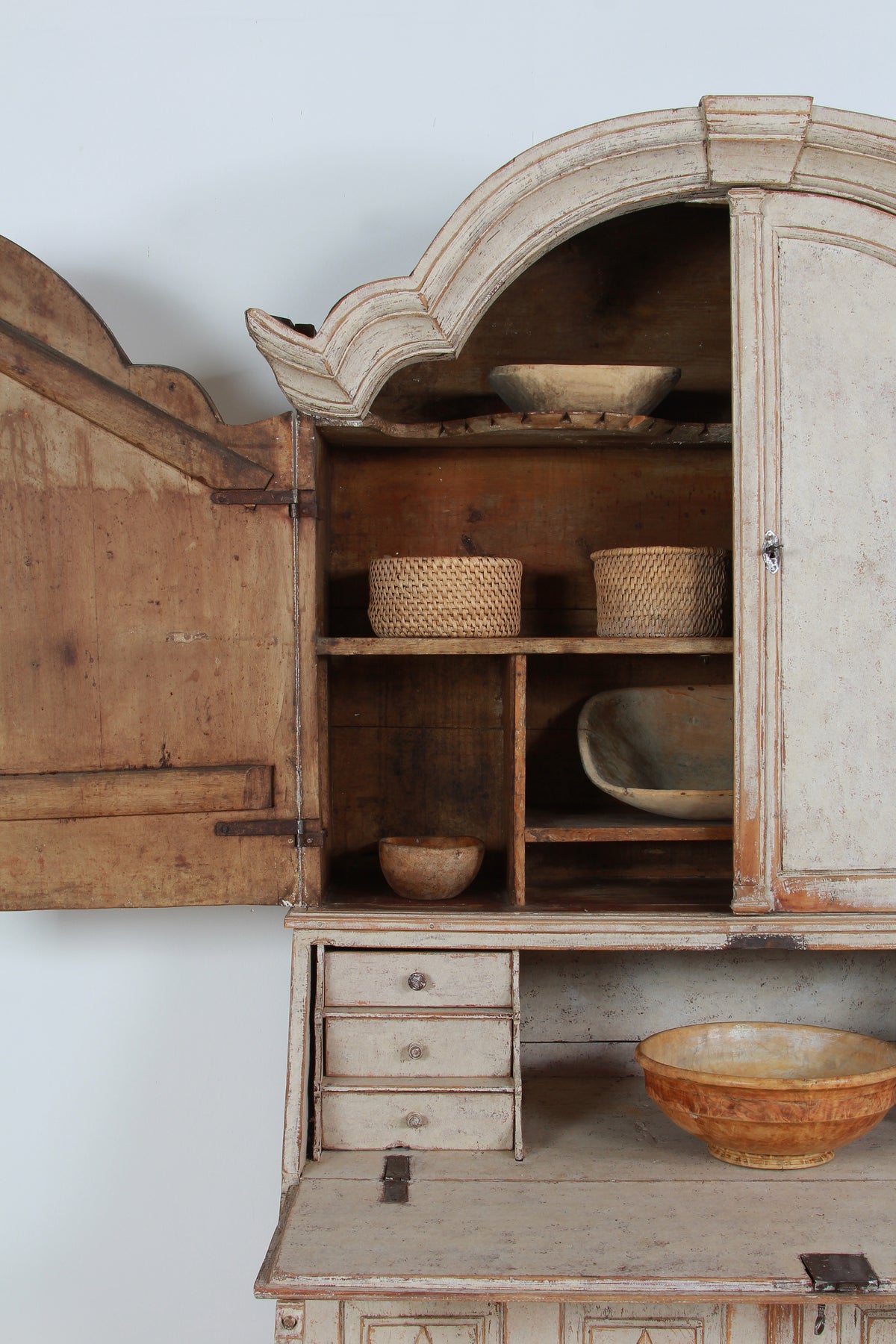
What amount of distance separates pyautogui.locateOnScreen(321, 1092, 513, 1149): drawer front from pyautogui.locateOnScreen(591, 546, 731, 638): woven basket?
82 cm

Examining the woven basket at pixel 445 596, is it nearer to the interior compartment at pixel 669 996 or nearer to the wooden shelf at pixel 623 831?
the wooden shelf at pixel 623 831

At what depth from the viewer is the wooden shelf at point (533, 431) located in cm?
204

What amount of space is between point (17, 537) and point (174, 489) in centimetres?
27

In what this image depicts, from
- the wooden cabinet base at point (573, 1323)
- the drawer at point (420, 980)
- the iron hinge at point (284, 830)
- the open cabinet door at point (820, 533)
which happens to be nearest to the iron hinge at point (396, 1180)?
the wooden cabinet base at point (573, 1323)

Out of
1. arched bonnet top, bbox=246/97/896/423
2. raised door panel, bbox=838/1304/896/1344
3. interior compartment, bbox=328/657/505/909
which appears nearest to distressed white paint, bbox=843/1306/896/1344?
raised door panel, bbox=838/1304/896/1344

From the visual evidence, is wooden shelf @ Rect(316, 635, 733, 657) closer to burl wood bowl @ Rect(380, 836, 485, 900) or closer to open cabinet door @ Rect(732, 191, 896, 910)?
open cabinet door @ Rect(732, 191, 896, 910)

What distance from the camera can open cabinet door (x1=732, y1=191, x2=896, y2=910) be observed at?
1861mm

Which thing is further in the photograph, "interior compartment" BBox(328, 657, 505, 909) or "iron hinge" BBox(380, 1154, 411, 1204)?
"interior compartment" BBox(328, 657, 505, 909)

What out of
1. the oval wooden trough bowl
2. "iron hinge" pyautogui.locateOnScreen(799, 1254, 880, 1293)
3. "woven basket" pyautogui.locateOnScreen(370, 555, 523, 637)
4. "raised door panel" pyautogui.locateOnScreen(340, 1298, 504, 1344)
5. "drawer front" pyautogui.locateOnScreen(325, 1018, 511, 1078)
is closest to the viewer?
"iron hinge" pyautogui.locateOnScreen(799, 1254, 880, 1293)

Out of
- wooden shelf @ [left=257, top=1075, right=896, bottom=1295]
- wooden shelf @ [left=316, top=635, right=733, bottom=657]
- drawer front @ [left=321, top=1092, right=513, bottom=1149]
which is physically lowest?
wooden shelf @ [left=257, top=1075, right=896, bottom=1295]

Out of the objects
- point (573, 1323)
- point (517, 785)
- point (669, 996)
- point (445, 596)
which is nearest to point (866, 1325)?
point (573, 1323)

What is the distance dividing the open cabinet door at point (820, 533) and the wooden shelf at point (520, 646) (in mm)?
141

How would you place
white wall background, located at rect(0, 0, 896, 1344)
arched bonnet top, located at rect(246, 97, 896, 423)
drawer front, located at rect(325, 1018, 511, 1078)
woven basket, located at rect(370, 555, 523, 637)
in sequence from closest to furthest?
arched bonnet top, located at rect(246, 97, 896, 423), drawer front, located at rect(325, 1018, 511, 1078), woven basket, located at rect(370, 555, 523, 637), white wall background, located at rect(0, 0, 896, 1344)

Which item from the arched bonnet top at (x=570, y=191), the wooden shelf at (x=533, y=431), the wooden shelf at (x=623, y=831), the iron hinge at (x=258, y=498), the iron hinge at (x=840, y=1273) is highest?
the arched bonnet top at (x=570, y=191)
